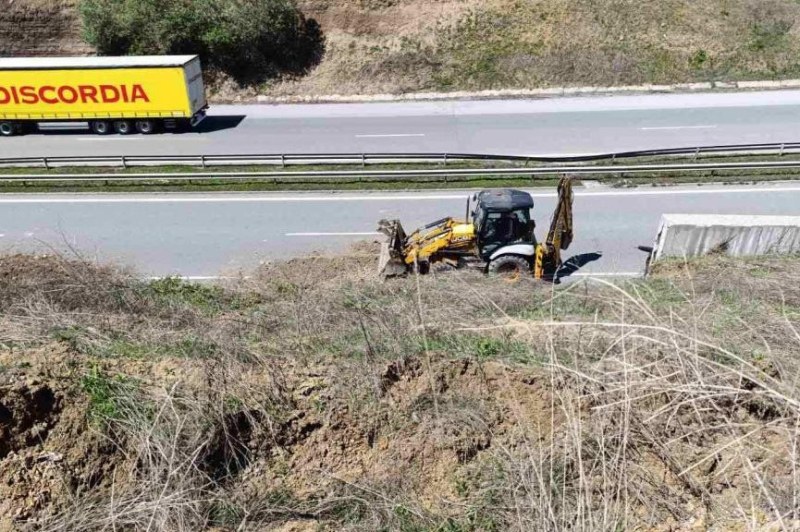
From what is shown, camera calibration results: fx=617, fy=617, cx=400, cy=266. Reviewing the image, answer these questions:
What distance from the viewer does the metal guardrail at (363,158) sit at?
63.0 feet

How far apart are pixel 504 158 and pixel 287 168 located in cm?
697

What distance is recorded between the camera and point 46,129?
2536cm

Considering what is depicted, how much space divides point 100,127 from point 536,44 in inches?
751

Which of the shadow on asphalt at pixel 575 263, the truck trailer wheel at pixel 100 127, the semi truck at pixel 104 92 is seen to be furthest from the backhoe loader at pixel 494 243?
the truck trailer wheel at pixel 100 127

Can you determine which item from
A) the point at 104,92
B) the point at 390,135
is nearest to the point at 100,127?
the point at 104,92

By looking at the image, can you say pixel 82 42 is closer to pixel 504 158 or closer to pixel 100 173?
pixel 100 173

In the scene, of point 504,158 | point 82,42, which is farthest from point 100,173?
point 82,42

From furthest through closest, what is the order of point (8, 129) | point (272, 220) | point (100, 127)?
point (8, 129) < point (100, 127) < point (272, 220)

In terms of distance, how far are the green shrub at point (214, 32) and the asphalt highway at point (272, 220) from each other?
42.4 feet

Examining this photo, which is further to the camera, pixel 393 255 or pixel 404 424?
pixel 393 255

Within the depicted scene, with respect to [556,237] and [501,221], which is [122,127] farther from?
[556,237]

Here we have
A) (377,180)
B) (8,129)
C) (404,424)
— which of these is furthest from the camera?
(8,129)

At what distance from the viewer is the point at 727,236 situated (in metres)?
12.9

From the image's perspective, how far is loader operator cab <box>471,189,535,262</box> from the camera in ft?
39.6
